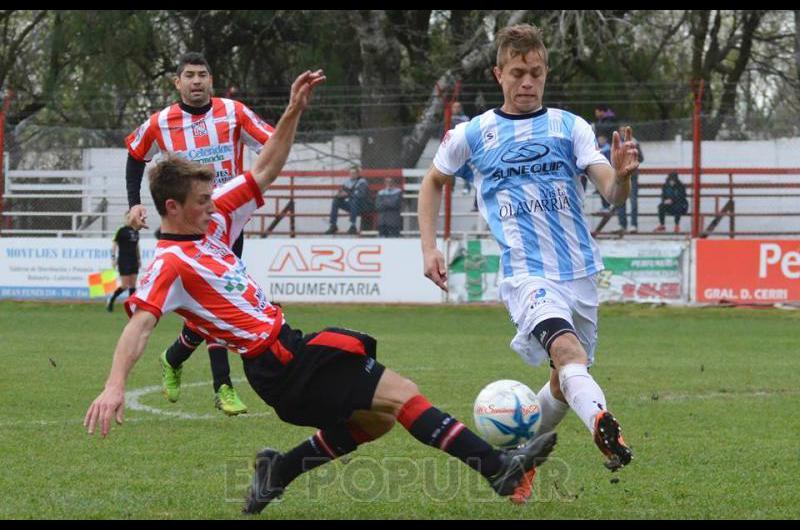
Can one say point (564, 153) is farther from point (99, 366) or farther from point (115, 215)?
point (115, 215)

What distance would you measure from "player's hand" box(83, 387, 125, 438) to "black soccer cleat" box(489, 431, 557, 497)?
1.44 meters

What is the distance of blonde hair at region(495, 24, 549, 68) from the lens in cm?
594

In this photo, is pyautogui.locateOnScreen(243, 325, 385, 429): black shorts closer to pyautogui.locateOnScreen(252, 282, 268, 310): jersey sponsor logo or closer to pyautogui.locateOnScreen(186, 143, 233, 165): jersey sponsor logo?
pyautogui.locateOnScreen(252, 282, 268, 310): jersey sponsor logo

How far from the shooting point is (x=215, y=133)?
809 cm

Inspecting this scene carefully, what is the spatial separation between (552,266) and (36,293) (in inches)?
603

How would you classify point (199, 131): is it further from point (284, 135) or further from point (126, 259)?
point (126, 259)

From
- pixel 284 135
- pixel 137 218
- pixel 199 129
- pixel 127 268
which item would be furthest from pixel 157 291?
pixel 127 268

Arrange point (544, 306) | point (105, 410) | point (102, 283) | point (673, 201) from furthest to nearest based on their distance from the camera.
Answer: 1. point (102, 283)
2. point (673, 201)
3. point (544, 306)
4. point (105, 410)

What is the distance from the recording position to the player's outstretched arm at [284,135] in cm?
519

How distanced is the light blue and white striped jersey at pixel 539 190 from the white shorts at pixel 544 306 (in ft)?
0.17

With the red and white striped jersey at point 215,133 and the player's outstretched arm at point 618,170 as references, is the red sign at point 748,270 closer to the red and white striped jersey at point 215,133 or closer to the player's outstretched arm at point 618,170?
the red and white striped jersey at point 215,133

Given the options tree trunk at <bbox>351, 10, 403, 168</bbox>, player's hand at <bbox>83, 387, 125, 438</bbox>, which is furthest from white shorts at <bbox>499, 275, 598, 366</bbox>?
tree trunk at <bbox>351, 10, 403, 168</bbox>

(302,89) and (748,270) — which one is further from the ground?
(302,89)

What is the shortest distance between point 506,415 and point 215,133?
325 cm
